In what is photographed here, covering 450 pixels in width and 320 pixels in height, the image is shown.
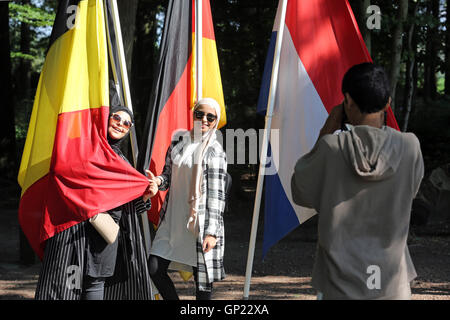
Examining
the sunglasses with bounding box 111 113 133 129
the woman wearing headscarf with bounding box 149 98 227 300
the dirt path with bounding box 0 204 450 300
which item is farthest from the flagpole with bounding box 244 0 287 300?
the dirt path with bounding box 0 204 450 300

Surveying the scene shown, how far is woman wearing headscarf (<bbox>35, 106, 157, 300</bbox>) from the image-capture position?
3.98 m

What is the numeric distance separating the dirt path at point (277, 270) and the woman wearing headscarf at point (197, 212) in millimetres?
2193

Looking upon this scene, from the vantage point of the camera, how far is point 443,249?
8750mm

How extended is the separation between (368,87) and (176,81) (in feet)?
8.80

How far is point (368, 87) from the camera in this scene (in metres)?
2.58

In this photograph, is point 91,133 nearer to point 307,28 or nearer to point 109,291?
point 109,291

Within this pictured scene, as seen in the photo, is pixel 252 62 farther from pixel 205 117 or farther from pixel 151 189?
pixel 151 189

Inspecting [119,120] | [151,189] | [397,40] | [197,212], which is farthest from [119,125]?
[397,40]

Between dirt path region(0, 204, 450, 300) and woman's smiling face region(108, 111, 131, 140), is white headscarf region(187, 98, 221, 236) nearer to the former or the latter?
woman's smiling face region(108, 111, 131, 140)

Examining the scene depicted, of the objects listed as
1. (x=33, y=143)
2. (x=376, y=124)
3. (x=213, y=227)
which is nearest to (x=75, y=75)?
(x=33, y=143)

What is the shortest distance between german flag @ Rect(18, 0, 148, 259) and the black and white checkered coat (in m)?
0.47

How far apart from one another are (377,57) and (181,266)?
9589mm

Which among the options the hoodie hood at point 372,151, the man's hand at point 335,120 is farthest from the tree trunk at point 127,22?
the hoodie hood at point 372,151

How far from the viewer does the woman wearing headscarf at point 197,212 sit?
4145 millimetres
